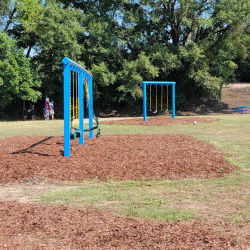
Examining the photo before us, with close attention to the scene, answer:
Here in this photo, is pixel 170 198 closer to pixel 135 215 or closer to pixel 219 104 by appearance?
pixel 135 215

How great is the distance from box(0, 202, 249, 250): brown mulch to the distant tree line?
21.6 m

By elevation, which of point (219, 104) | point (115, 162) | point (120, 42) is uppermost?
point (120, 42)

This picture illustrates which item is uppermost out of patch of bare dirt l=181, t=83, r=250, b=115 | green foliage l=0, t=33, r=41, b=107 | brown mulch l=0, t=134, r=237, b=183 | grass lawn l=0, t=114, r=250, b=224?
green foliage l=0, t=33, r=41, b=107

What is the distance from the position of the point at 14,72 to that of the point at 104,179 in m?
19.7

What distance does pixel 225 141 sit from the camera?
10727mm

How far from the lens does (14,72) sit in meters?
24.2

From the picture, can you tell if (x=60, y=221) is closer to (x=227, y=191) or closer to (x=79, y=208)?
(x=79, y=208)

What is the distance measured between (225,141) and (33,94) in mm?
17877

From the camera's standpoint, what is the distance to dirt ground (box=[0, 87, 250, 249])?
3.61 metres

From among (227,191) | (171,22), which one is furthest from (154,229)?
(171,22)

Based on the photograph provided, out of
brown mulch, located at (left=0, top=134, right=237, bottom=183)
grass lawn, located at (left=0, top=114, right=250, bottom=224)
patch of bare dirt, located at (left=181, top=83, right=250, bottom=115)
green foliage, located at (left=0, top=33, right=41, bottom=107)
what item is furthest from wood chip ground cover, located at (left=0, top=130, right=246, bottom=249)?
patch of bare dirt, located at (left=181, top=83, right=250, bottom=115)

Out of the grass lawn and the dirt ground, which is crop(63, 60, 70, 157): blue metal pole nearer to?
the dirt ground

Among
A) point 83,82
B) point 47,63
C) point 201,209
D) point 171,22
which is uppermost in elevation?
point 171,22

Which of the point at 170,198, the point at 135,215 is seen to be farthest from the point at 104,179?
the point at 135,215
